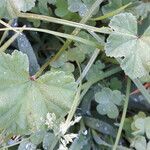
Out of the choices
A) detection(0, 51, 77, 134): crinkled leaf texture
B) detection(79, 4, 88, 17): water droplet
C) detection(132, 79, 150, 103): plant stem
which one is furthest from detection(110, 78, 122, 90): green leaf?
detection(0, 51, 77, 134): crinkled leaf texture

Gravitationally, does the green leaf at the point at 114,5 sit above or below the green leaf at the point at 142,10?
above

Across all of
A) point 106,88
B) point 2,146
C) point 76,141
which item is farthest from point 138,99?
point 2,146

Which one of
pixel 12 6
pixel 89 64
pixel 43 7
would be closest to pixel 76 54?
pixel 89 64

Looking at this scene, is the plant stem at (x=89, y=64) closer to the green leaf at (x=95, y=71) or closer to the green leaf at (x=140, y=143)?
the green leaf at (x=95, y=71)

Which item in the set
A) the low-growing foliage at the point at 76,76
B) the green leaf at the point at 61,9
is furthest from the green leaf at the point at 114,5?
the green leaf at the point at 61,9

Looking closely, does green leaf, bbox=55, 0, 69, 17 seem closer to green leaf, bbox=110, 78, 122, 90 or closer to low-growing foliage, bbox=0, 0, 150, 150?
low-growing foliage, bbox=0, 0, 150, 150

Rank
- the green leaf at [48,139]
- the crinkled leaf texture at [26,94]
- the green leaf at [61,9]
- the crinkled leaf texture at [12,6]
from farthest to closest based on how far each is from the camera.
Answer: the green leaf at [61,9]
the green leaf at [48,139]
the crinkled leaf texture at [12,6]
the crinkled leaf texture at [26,94]
